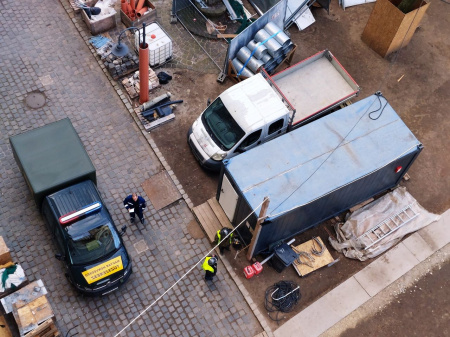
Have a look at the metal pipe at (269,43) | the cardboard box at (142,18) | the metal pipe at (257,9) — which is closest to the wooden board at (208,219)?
the metal pipe at (269,43)

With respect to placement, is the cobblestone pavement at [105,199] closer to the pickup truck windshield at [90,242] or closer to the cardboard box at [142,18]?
the pickup truck windshield at [90,242]

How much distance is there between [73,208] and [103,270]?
80.7 inches

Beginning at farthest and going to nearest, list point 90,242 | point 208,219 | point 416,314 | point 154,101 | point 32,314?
1. point 154,101
2. point 208,219
3. point 416,314
4. point 90,242
5. point 32,314

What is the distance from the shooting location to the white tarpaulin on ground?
55.2 ft

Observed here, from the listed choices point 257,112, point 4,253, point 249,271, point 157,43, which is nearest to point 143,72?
point 157,43

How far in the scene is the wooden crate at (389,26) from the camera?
2039 cm

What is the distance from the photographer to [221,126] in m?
17.3

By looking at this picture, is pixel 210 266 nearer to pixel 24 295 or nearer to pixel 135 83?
pixel 24 295

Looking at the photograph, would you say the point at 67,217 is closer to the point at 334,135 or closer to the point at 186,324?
the point at 186,324

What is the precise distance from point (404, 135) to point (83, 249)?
421 inches

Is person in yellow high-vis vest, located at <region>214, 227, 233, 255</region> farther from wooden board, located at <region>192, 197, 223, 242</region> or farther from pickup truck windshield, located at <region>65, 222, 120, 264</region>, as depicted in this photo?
pickup truck windshield, located at <region>65, 222, 120, 264</region>

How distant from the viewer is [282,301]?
51.6 ft

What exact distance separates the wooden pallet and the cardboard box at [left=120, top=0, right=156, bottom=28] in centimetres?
828

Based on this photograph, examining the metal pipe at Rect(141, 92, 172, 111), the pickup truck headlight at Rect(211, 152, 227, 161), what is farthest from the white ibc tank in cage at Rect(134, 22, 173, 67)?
the pickup truck headlight at Rect(211, 152, 227, 161)
